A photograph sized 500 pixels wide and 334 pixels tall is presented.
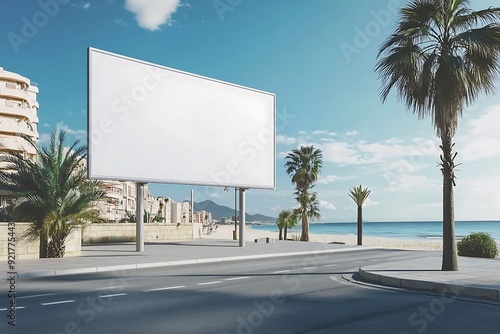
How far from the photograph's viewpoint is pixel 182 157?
27453 millimetres

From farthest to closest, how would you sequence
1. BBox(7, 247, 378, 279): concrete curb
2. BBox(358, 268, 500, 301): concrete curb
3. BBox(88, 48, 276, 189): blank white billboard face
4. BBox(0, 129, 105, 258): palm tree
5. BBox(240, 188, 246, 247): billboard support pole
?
BBox(240, 188, 246, 247): billboard support pole, BBox(88, 48, 276, 189): blank white billboard face, BBox(0, 129, 105, 258): palm tree, BBox(7, 247, 378, 279): concrete curb, BBox(358, 268, 500, 301): concrete curb

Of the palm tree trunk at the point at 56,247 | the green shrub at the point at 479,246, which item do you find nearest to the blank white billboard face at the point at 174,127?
the palm tree trunk at the point at 56,247

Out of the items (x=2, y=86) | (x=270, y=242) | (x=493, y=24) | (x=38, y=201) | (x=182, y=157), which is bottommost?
(x=270, y=242)

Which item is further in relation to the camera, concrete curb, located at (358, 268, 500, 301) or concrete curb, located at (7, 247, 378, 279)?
concrete curb, located at (7, 247, 378, 279)

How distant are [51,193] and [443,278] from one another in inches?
592

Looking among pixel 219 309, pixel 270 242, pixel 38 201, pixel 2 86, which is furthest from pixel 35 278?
pixel 2 86

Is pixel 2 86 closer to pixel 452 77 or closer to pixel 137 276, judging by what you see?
pixel 137 276

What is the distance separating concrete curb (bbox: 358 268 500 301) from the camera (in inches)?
413

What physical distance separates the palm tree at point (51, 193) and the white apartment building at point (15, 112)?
4732 cm

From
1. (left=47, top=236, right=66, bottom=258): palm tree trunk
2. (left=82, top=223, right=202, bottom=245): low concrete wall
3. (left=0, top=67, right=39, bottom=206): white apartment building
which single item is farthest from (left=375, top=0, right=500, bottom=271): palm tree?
(left=0, top=67, right=39, bottom=206): white apartment building

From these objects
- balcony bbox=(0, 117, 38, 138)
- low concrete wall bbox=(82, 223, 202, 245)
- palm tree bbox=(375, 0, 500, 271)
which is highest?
balcony bbox=(0, 117, 38, 138)

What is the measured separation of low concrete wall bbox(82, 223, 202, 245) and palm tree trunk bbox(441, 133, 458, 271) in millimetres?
22794

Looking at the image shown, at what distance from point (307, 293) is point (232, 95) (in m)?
20.3

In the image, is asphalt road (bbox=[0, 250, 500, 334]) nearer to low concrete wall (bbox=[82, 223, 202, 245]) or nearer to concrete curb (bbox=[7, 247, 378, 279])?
concrete curb (bbox=[7, 247, 378, 279])
